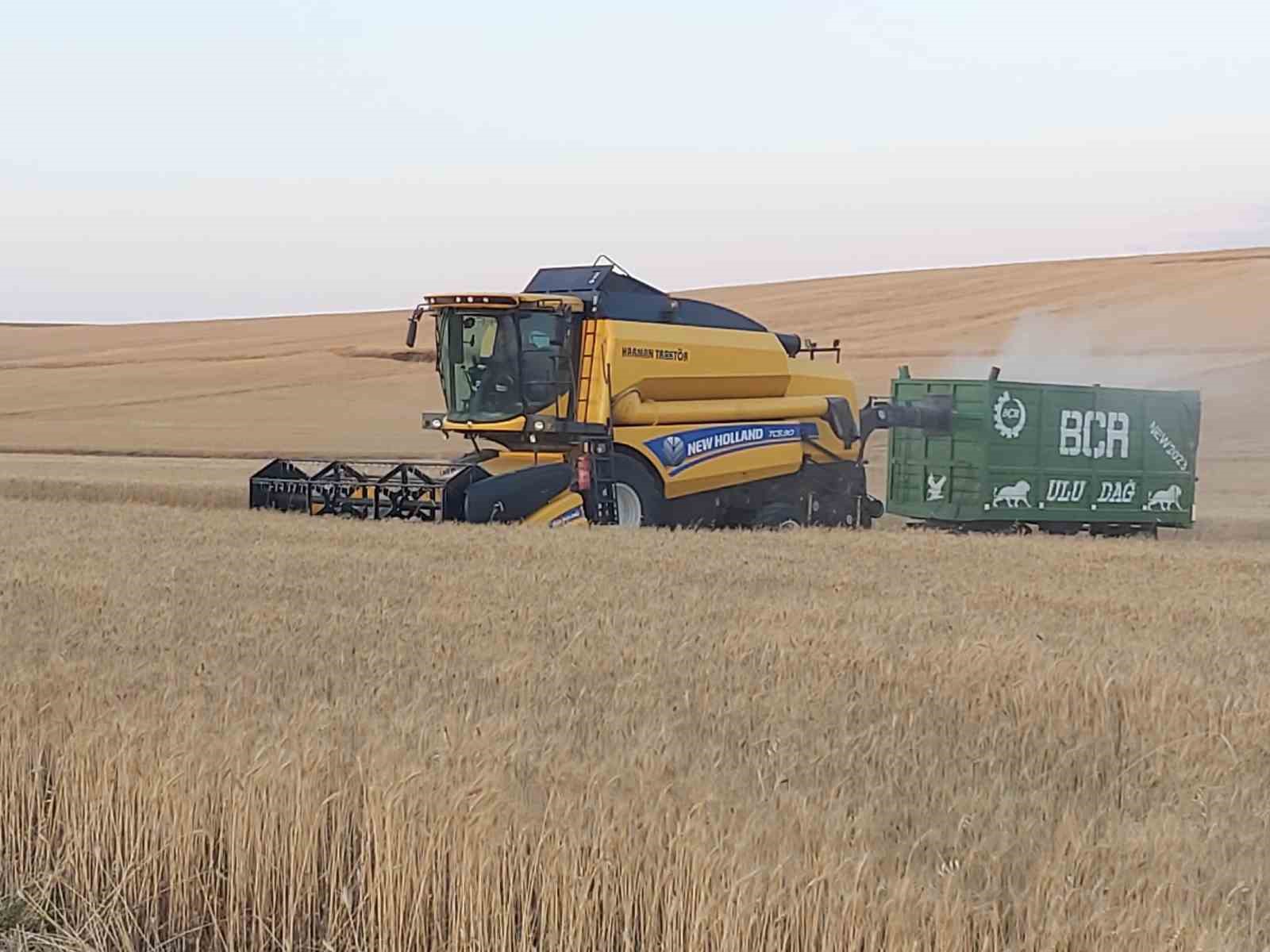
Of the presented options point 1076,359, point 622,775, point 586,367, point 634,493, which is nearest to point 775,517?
point 634,493

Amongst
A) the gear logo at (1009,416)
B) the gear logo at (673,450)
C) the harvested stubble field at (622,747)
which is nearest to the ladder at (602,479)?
the gear logo at (673,450)

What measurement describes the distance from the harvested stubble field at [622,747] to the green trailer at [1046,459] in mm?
5898

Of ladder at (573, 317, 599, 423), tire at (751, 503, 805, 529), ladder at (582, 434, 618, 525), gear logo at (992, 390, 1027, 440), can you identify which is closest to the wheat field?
ladder at (582, 434, 618, 525)

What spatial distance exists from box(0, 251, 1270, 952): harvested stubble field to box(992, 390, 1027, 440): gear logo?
19.4 ft

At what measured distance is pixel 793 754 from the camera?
4.78 m

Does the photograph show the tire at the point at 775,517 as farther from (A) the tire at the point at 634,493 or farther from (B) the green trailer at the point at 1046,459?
(B) the green trailer at the point at 1046,459

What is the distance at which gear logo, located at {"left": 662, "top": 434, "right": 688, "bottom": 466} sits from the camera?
15.9 m

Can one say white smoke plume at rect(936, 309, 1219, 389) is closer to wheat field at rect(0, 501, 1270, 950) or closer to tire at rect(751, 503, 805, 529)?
tire at rect(751, 503, 805, 529)

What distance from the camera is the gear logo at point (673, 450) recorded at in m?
15.9

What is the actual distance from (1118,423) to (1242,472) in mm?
10097

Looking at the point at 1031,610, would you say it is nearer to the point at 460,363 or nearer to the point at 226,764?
the point at 226,764

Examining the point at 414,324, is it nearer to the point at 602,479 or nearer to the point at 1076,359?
the point at 602,479

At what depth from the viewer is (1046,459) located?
1884 cm

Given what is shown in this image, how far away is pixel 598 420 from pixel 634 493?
88cm
